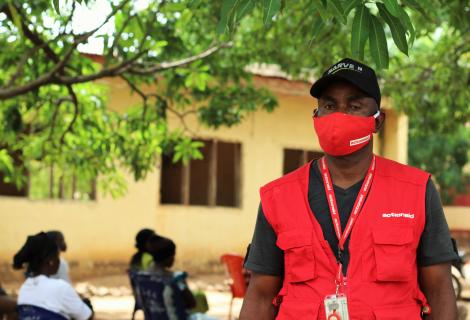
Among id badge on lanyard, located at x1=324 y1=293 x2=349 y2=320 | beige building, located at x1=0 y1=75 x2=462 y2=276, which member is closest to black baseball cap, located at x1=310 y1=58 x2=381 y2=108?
id badge on lanyard, located at x1=324 y1=293 x2=349 y2=320

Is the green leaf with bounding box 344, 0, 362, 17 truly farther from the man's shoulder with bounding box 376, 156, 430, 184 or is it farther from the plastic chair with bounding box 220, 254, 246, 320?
the plastic chair with bounding box 220, 254, 246, 320

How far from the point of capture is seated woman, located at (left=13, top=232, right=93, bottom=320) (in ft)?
18.1

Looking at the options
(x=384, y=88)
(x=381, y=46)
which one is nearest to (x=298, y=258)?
(x=381, y=46)

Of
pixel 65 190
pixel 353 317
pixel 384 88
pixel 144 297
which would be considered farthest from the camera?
pixel 65 190

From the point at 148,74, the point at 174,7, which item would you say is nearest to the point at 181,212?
the point at 148,74

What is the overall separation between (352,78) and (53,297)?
3.22 meters

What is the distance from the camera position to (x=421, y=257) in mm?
2807

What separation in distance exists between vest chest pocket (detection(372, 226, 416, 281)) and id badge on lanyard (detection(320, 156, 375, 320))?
0.09 m

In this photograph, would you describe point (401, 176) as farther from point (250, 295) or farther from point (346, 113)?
point (250, 295)

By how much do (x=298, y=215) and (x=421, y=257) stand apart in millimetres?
395

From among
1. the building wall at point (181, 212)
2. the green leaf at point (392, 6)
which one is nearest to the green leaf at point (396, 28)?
the green leaf at point (392, 6)

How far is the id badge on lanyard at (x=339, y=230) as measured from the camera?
8.75 ft

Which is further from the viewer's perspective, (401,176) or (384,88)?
(384,88)

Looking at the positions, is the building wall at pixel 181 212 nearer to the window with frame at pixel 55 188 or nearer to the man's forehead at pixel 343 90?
the window with frame at pixel 55 188
